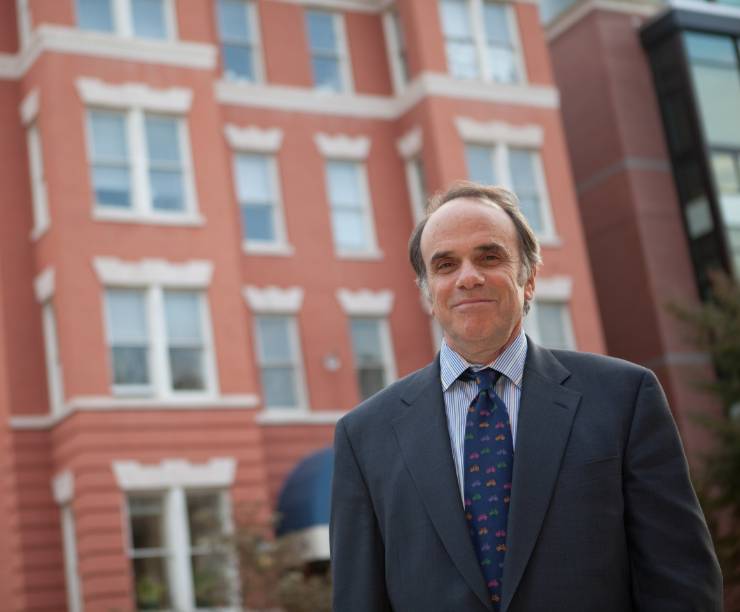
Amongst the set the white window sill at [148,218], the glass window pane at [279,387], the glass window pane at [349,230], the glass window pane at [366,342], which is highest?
the glass window pane at [349,230]

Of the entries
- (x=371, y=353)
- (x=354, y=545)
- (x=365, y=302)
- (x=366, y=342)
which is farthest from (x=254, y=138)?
(x=354, y=545)

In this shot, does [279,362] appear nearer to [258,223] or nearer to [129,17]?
[258,223]

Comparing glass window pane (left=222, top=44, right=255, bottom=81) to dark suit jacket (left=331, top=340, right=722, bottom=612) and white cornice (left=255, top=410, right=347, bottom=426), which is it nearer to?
white cornice (left=255, top=410, right=347, bottom=426)

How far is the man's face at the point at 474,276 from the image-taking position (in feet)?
12.8

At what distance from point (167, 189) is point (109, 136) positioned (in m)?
1.36

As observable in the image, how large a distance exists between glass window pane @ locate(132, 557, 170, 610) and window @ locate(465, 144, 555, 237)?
1016 centimetres

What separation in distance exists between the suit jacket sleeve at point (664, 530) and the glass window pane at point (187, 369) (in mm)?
19519

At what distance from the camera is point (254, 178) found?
2616cm

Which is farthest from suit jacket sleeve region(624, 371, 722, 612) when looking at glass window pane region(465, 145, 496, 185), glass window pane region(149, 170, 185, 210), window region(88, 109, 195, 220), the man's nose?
glass window pane region(465, 145, 496, 185)

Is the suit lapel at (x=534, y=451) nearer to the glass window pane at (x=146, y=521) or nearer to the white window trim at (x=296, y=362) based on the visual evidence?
the glass window pane at (x=146, y=521)

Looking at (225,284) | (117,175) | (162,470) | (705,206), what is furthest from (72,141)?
(705,206)

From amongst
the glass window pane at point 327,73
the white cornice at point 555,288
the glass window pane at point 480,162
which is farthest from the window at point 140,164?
the white cornice at point 555,288

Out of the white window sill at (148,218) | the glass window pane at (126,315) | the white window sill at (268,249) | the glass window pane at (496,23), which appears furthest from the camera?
the glass window pane at (496,23)

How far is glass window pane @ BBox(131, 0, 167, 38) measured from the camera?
24359 mm
